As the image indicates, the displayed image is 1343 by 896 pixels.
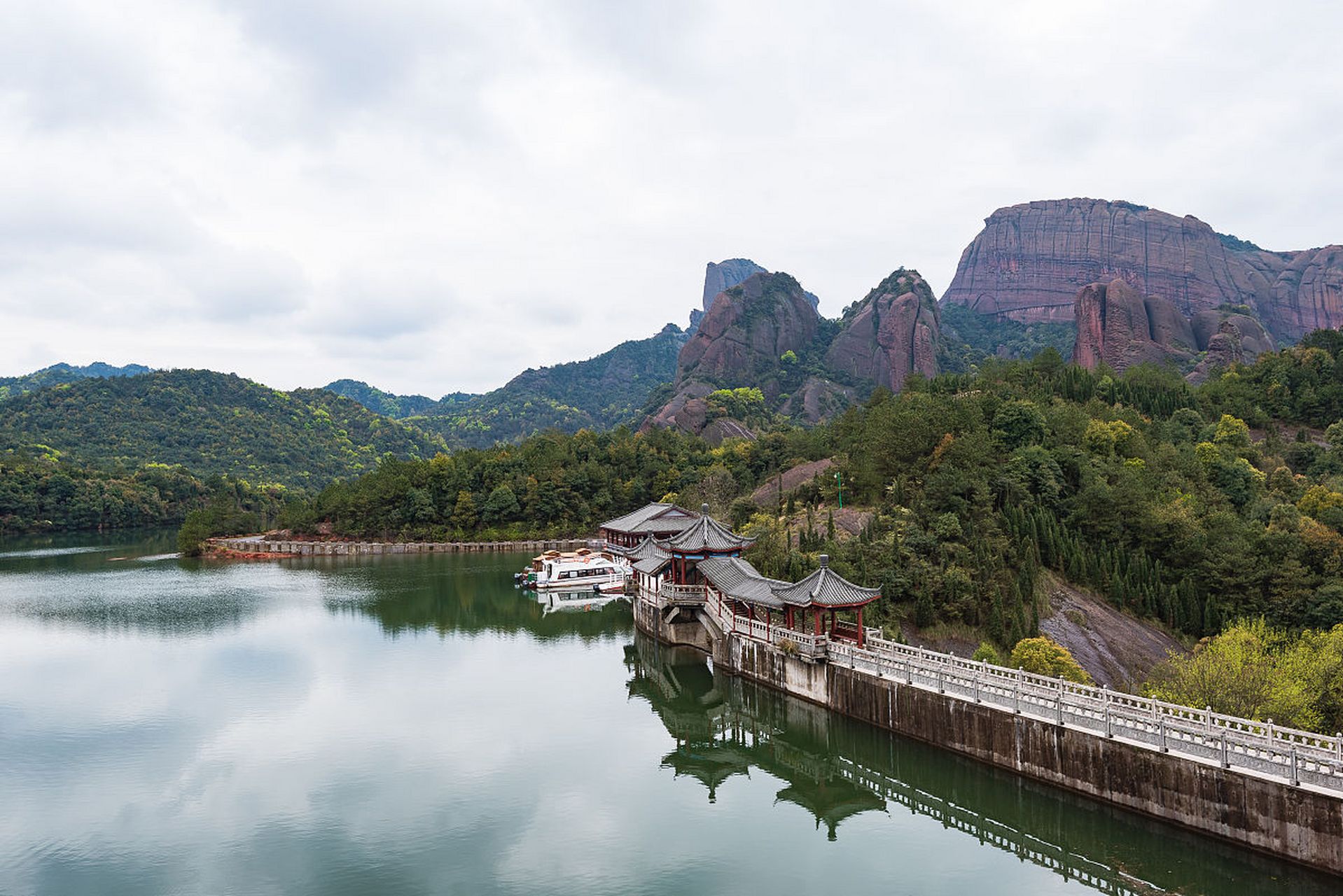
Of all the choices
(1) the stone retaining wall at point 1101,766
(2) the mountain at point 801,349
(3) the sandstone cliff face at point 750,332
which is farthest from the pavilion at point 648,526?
(3) the sandstone cliff face at point 750,332

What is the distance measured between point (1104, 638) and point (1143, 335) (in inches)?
3479

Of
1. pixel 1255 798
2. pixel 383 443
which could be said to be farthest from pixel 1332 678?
pixel 383 443

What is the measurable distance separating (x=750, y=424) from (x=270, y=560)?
223 feet

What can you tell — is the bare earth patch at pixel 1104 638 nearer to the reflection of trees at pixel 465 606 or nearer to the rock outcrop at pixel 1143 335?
the reflection of trees at pixel 465 606

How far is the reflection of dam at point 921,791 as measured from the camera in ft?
61.9

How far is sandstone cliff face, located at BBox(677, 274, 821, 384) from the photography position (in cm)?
15975

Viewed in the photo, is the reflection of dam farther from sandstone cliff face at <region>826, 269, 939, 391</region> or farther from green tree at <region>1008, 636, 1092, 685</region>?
sandstone cliff face at <region>826, 269, 939, 391</region>

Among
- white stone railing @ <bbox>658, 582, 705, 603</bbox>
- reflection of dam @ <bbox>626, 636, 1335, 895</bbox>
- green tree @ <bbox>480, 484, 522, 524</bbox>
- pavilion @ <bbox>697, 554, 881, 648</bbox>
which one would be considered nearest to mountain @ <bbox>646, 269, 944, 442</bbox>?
green tree @ <bbox>480, 484, 522, 524</bbox>

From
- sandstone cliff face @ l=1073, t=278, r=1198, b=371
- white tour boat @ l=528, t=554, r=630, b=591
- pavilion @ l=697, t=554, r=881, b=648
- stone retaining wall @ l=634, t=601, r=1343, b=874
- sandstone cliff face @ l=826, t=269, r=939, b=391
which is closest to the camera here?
stone retaining wall @ l=634, t=601, r=1343, b=874

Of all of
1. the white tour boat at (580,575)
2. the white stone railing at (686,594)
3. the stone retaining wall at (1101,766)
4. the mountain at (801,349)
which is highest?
the mountain at (801,349)

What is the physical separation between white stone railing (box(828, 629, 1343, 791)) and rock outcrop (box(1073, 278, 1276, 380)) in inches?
3707

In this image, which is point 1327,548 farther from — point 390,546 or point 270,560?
point 270,560

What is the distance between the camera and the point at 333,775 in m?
26.0

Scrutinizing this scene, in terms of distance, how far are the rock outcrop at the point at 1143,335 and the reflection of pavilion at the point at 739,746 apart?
3649 inches
